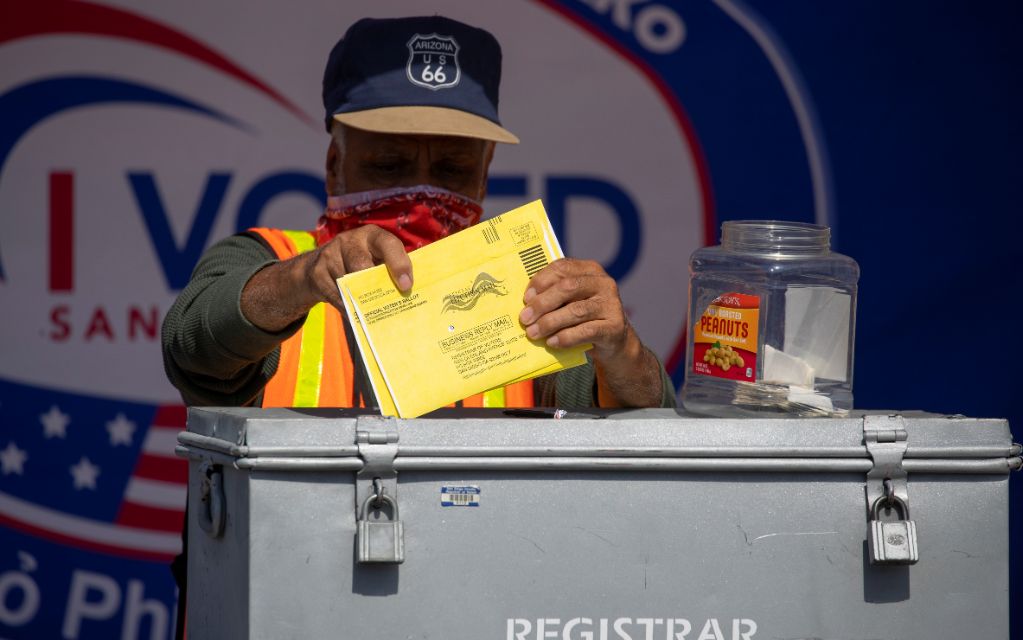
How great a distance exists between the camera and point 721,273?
205 cm

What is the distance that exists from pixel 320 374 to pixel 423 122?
0.48 meters

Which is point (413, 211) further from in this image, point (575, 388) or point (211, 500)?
point (211, 500)

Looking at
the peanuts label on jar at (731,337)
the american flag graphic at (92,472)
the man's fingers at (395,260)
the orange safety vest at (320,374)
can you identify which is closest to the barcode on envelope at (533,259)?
the man's fingers at (395,260)

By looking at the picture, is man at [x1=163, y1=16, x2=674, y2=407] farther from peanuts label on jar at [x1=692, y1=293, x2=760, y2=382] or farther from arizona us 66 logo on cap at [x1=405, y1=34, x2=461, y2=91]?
peanuts label on jar at [x1=692, y1=293, x2=760, y2=382]

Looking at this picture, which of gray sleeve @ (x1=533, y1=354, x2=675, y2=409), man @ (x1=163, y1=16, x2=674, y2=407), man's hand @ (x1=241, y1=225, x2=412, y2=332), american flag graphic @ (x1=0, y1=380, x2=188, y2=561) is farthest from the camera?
american flag graphic @ (x1=0, y1=380, x2=188, y2=561)

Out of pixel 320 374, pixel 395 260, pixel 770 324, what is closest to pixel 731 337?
pixel 770 324

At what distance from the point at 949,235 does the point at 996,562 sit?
210 centimetres

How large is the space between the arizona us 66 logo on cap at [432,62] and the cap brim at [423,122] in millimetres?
57

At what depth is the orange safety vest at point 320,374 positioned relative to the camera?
2332 mm

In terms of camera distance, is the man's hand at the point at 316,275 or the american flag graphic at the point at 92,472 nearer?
the man's hand at the point at 316,275

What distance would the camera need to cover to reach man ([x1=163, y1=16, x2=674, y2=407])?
Answer: 6.67 feet

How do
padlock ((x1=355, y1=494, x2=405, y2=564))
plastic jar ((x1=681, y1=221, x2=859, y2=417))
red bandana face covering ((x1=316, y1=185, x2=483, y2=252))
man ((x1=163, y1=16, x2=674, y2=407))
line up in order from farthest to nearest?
red bandana face covering ((x1=316, y1=185, x2=483, y2=252)) → man ((x1=163, y1=16, x2=674, y2=407)) → plastic jar ((x1=681, y1=221, x2=859, y2=417)) → padlock ((x1=355, y1=494, x2=405, y2=564))

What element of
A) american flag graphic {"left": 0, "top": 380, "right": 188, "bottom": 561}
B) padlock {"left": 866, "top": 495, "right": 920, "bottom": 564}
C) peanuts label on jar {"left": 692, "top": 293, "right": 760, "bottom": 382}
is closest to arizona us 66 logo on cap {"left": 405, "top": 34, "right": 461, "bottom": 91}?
peanuts label on jar {"left": 692, "top": 293, "right": 760, "bottom": 382}

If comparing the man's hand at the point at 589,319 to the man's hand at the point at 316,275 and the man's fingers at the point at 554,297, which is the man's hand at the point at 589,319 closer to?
the man's fingers at the point at 554,297
